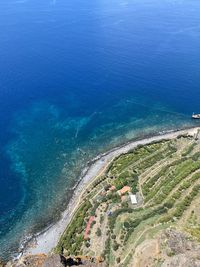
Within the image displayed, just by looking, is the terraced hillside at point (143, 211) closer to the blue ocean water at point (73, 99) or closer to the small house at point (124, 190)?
the small house at point (124, 190)

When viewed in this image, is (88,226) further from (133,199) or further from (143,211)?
(143,211)

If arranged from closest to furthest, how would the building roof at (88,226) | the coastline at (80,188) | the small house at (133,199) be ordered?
the building roof at (88,226), the coastline at (80,188), the small house at (133,199)

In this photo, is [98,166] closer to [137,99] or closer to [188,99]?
[137,99]

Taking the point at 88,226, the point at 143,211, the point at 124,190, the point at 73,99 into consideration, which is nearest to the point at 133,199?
the point at 124,190

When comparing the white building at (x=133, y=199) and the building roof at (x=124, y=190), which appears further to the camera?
the building roof at (x=124, y=190)

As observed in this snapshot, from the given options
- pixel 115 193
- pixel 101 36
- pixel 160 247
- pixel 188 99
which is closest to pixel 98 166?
pixel 115 193

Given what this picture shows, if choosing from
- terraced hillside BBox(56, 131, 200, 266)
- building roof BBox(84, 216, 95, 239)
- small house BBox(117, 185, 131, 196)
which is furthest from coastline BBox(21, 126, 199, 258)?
small house BBox(117, 185, 131, 196)

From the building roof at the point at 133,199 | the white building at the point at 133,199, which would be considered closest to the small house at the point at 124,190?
the white building at the point at 133,199

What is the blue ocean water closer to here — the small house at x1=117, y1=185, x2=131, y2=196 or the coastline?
the coastline
